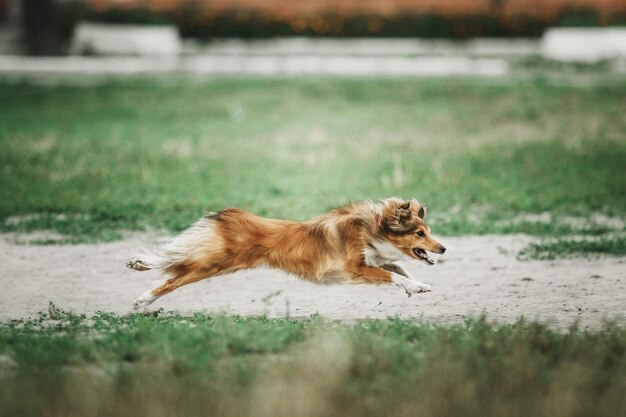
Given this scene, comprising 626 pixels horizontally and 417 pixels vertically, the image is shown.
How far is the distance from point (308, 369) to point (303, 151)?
35.8 feet

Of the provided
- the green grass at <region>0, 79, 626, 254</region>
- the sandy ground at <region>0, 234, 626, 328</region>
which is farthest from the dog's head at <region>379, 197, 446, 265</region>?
the green grass at <region>0, 79, 626, 254</region>

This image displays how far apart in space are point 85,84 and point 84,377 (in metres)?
19.6

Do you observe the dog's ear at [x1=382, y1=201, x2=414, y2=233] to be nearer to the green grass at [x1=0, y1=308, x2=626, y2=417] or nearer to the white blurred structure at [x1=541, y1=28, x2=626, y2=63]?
the green grass at [x1=0, y1=308, x2=626, y2=417]

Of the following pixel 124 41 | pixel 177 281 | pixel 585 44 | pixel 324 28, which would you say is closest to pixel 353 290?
pixel 177 281

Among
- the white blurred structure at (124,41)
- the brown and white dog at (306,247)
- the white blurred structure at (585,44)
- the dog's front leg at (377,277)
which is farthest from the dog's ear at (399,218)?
the white blurred structure at (124,41)

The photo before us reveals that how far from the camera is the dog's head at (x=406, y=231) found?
23.6 feet

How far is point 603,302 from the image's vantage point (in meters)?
7.66

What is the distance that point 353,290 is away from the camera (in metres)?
8.20

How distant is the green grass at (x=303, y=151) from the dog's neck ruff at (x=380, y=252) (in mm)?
3258

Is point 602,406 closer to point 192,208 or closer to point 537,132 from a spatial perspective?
point 192,208

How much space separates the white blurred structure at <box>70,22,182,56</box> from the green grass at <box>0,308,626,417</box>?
82.5 ft

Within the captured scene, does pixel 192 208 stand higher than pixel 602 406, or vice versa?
pixel 602 406

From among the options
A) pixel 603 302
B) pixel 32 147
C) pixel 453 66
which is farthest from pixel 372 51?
pixel 603 302

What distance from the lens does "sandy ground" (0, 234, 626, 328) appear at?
7422 millimetres
